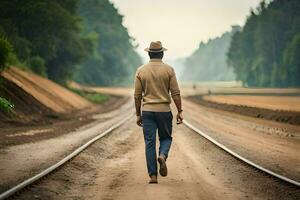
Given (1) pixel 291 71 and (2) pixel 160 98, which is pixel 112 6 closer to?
(1) pixel 291 71

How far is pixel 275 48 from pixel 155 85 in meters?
91.5

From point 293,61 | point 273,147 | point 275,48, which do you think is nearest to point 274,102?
point 273,147

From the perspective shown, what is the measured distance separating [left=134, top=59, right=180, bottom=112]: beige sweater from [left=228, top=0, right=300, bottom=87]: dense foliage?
75801mm

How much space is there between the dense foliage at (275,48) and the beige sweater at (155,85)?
249ft

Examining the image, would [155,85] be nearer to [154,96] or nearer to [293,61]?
[154,96]

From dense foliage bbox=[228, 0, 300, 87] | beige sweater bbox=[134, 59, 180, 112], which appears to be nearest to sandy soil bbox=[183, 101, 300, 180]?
beige sweater bbox=[134, 59, 180, 112]

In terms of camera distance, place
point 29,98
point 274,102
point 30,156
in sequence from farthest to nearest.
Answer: point 274,102 → point 29,98 → point 30,156

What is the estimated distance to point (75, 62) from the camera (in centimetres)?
5306

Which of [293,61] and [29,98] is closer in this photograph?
[29,98]

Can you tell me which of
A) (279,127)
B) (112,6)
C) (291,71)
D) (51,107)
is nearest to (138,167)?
(279,127)

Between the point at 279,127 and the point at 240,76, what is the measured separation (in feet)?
314

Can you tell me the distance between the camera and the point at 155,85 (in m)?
8.98

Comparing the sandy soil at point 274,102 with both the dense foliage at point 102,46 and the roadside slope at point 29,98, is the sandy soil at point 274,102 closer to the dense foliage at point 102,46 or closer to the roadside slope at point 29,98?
the roadside slope at point 29,98

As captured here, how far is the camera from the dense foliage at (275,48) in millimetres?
85812
